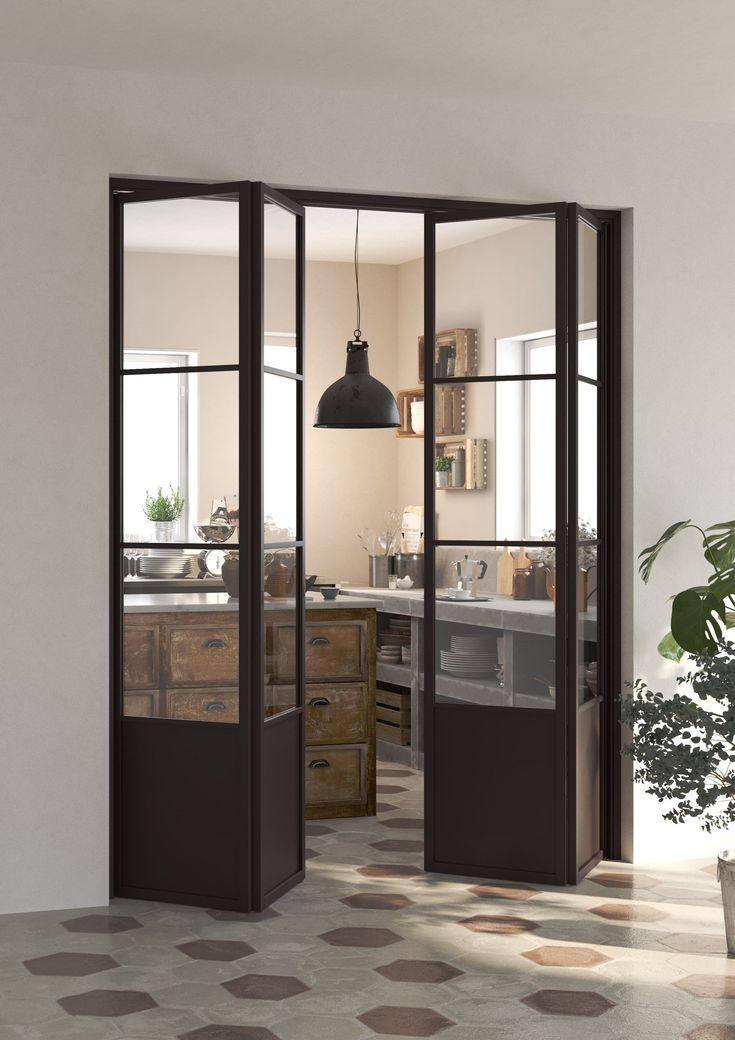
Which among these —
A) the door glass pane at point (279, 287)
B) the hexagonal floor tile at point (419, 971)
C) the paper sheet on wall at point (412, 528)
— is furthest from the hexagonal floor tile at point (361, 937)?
the paper sheet on wall at point (412, 528)

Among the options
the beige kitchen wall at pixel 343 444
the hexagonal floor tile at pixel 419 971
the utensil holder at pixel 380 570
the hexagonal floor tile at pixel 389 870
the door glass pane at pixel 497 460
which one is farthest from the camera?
the beige kitchen wall at pixel 343 444

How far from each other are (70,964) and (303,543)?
1.58 meters

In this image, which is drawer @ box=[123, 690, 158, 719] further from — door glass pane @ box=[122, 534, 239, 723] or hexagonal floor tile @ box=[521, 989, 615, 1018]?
hexagonal floor tile @ box=[521, 989, 615, 1018]

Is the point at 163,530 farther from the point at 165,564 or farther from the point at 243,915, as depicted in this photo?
the point at 243,915

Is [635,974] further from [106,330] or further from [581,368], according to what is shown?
[106,330]

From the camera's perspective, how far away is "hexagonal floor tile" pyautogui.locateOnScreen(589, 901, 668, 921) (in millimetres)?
4062

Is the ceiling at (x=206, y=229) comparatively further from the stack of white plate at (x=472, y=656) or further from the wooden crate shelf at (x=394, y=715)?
the wooden crate shelf at (x=394, y=715)

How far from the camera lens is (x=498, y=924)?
396cm

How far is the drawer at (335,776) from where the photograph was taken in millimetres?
5461

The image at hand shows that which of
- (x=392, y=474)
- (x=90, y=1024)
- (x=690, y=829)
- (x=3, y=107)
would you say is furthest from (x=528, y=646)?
(x=392, y=474)

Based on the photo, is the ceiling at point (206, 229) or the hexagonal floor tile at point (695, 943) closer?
the hexagonal floor tile at point (695, 943)

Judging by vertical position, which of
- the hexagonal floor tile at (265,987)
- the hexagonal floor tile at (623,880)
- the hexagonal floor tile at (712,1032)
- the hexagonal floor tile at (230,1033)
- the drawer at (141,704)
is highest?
the drawer at (141,704)

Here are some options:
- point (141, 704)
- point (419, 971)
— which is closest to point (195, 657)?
point (141, 704)

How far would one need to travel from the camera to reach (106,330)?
13.7 ft
